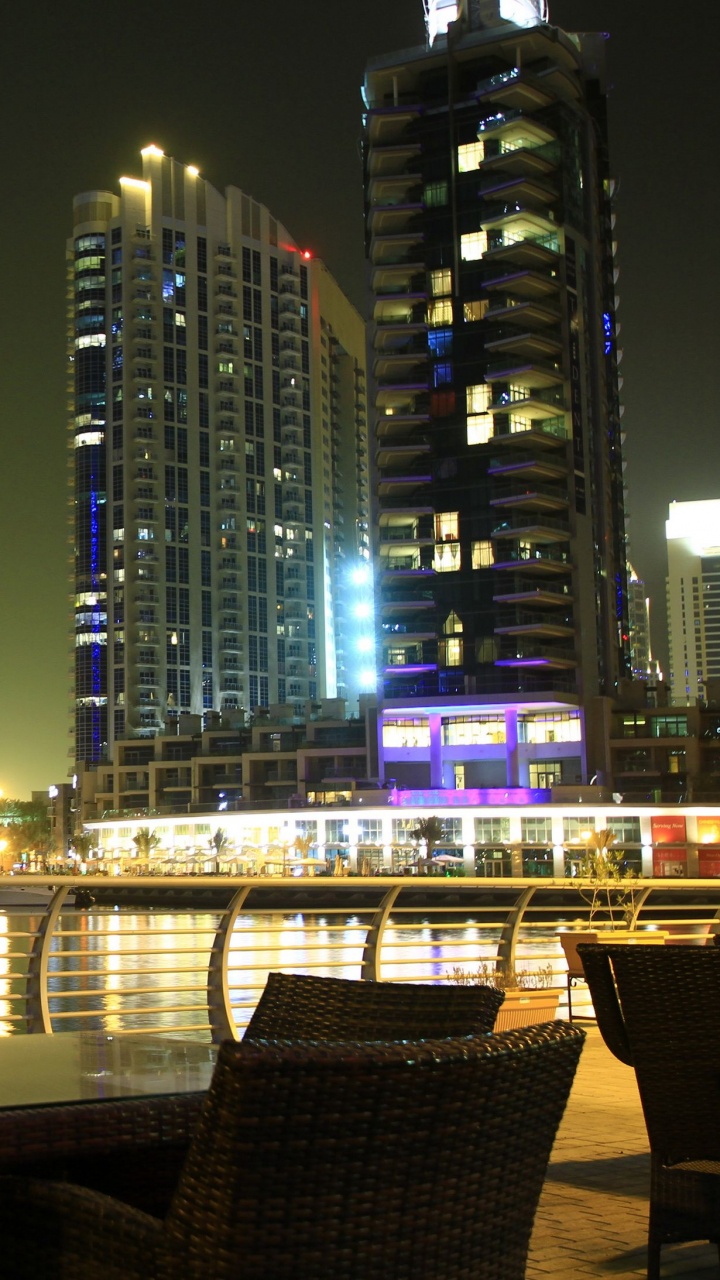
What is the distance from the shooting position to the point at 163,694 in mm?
125812

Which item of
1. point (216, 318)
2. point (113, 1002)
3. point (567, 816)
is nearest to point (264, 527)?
point (216, 318)

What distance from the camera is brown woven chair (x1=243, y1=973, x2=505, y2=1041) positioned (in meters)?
3.16

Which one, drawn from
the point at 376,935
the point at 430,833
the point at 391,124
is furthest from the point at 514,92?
the point at 376,935

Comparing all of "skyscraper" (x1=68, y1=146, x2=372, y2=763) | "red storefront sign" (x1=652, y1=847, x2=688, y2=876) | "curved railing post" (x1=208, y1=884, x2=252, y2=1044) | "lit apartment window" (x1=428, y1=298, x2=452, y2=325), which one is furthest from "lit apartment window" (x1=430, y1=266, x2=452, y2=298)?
"curved railing post" (x1=208, y1=884, x2=252, y2=1044)

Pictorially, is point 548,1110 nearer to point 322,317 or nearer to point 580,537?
point 580,537

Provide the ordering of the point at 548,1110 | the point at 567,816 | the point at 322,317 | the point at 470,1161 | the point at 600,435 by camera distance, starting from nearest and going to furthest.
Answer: the point at 470,1161 → the point at 548,1110 → the point at 567,816 → the point at 600,435 → the point at 322,317

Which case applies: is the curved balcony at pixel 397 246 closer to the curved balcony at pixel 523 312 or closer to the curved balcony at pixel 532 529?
the curved balcony at pixel 523 312

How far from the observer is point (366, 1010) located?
3.27 metres

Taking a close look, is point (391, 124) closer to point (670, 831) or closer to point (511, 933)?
point (670, 831)

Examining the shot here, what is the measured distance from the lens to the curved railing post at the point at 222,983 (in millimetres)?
8484

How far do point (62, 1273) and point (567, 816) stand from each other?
78.1 m

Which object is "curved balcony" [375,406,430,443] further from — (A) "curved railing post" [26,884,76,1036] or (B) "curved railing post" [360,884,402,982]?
(A) "curved railing post" [26,884,76,1036]

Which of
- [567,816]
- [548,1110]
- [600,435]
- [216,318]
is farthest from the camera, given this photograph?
[216,318]

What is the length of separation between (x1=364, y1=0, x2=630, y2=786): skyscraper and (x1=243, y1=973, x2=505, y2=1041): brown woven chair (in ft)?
264
